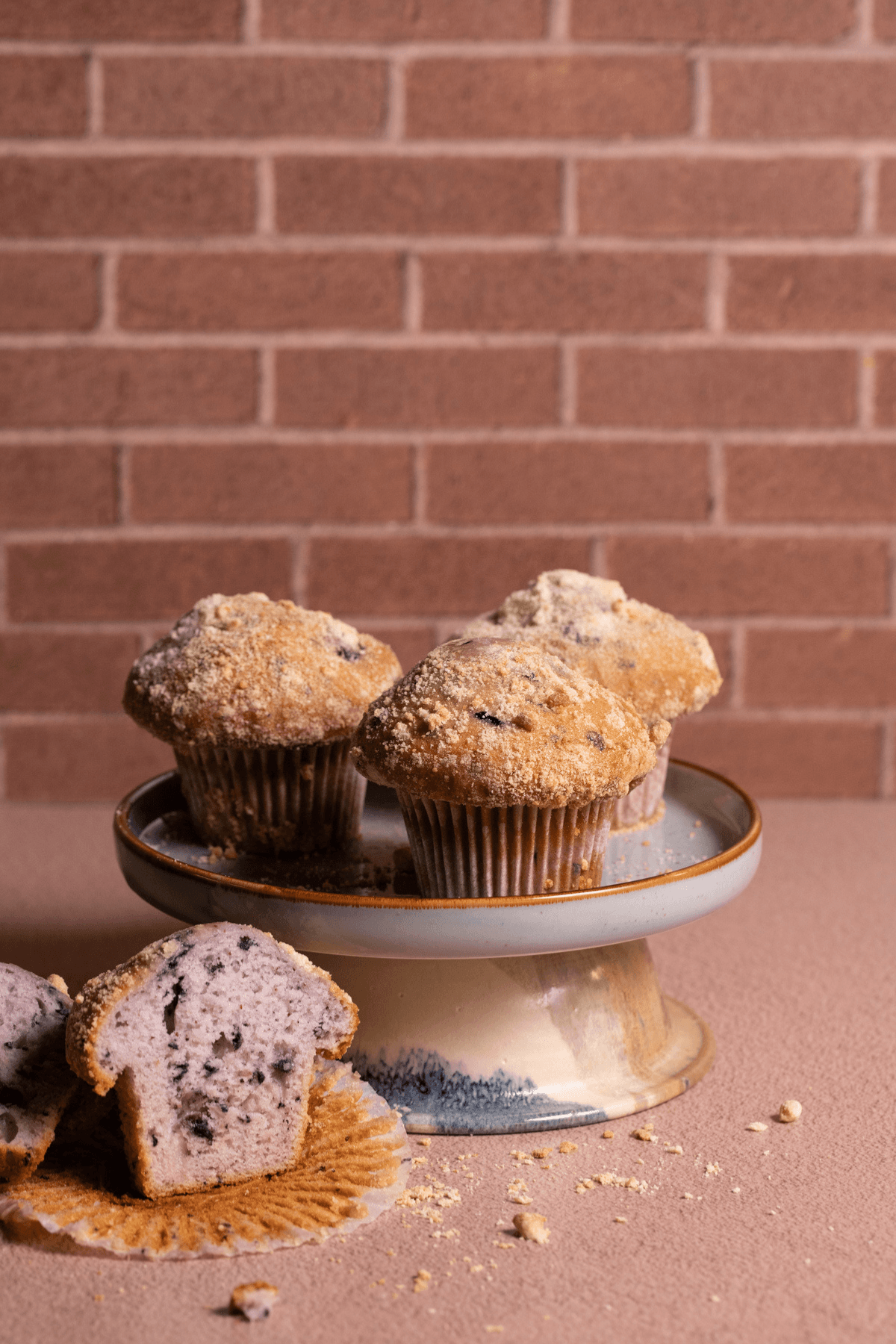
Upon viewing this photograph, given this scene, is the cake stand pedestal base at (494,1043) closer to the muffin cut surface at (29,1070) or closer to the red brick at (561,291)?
the muffin cut surface at (29,1070)

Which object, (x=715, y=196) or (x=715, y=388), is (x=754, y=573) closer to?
(x=715, y=388)

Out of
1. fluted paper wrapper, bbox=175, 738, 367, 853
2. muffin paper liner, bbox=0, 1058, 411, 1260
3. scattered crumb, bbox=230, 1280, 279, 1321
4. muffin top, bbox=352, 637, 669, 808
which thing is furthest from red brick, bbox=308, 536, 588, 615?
scattered crumb, bbox=230, 1280, 279, 1321

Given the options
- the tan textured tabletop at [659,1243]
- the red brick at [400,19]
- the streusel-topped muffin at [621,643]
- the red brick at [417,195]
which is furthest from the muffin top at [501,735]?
the red brick at [400,19]

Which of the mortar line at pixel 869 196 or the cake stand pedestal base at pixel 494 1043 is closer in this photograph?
the cake stand pedestal base at pixel 494 1043

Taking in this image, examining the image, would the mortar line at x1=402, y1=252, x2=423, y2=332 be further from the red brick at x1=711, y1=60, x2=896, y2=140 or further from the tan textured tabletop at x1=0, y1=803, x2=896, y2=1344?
the tan textured tabletop at x1=0, y1=803, x2=896, y2=1344

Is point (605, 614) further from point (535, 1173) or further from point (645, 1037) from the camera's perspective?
point (535, 1173)
